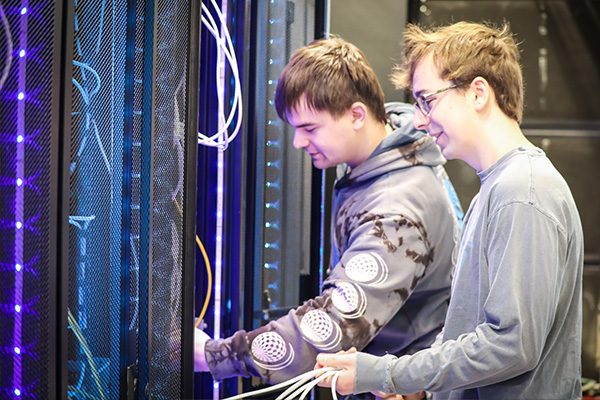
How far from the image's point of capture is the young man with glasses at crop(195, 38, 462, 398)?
132cm

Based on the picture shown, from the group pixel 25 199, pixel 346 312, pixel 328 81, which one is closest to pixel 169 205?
pixel 25 199

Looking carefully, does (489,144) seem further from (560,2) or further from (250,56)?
(560,2)

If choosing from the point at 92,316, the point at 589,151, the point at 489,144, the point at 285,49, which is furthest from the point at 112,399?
the point at 589,151

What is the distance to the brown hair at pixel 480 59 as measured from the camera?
45.7 inches

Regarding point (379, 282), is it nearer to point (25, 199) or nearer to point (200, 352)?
point (200, 352)

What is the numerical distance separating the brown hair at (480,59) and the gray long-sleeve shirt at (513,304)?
13 cm

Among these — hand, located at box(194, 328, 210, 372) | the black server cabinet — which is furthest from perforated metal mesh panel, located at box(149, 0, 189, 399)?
hand, located at box(194, 328, 210, 372)

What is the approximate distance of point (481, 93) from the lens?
115cm

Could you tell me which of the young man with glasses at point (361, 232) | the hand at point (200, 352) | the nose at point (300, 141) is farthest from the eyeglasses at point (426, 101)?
the hand at point (200, 352)

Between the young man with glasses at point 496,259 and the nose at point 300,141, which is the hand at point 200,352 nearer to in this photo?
the young man with glasses at point 496,259

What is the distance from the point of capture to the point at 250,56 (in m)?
1.50

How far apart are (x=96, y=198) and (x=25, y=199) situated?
14cm

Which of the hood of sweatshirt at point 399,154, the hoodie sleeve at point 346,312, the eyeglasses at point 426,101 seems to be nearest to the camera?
the eyeglasses at point 426,101

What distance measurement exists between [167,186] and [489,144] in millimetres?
580
